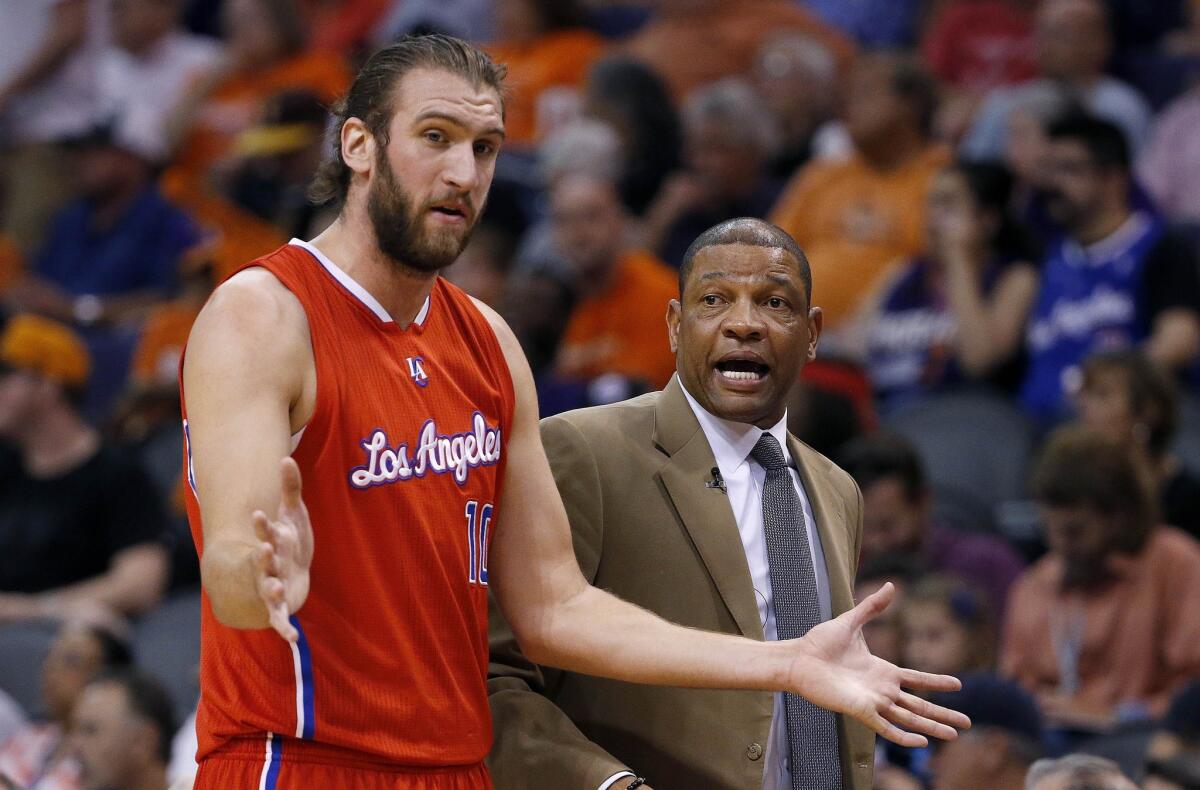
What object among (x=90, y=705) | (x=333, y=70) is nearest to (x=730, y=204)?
(x=333, y=70)

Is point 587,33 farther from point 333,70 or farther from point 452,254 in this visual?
point 452,254

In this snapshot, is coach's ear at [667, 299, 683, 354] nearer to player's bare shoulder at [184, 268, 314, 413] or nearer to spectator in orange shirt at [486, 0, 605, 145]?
player's bare shoulder at [184, 268, 314, 413]

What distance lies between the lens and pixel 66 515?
757 cm

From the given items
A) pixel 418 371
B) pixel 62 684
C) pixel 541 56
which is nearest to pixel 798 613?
pixel 418 371

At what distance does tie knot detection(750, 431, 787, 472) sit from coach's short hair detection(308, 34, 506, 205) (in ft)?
2.63

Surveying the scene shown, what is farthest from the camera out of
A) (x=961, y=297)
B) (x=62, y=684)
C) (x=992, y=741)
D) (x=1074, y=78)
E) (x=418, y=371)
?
(x=1074, y=78)

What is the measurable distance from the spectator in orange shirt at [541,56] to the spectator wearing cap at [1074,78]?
88.9 inches

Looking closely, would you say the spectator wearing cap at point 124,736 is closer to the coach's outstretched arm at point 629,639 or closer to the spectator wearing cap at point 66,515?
the spectator wearing cap at point 66,515

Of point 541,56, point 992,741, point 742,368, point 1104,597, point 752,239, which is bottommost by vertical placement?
point 992,741

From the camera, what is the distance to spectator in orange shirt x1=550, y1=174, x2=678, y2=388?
310 inches

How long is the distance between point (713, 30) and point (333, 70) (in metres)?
2.12

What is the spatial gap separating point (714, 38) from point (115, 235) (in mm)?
3401

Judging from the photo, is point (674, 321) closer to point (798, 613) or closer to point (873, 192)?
point (798, 613)

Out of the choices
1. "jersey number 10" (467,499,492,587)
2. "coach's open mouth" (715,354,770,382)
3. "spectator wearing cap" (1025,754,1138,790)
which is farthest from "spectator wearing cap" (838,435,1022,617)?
"jersey number 10" (467,499,492,587)
